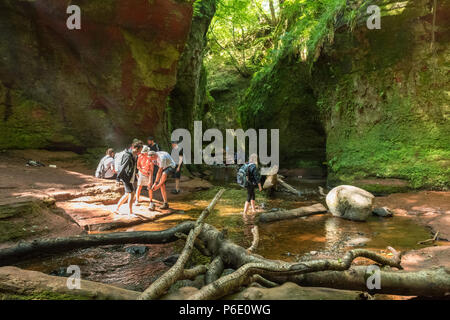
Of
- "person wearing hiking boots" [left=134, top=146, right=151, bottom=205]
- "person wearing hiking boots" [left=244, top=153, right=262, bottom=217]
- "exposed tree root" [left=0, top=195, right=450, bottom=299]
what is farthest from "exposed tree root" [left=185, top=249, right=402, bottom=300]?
"person wearing hiking boots" [left=134, top=146, right=151, bottom=205]

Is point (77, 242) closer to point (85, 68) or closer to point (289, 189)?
point (289, 189)

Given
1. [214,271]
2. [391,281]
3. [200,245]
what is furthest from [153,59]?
[391,281]

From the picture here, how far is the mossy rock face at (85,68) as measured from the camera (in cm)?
1034

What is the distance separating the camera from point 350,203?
21.7 feet

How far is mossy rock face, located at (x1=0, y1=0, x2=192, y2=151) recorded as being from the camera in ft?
33.9

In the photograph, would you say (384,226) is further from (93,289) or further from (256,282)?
(93,289)

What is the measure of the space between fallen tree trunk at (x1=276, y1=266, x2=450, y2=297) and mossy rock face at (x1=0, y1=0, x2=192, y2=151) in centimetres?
1169

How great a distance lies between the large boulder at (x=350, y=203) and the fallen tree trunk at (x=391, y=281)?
405 centimetres

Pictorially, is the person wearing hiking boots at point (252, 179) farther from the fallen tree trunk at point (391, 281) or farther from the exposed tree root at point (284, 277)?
the fallen tree trunk at point (391, 281)

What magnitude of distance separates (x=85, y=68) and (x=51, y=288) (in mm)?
12065

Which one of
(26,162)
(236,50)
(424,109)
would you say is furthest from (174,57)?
(236,50)

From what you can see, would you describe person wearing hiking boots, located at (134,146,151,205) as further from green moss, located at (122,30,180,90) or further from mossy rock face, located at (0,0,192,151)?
green moss, located at (122,30,180,90)

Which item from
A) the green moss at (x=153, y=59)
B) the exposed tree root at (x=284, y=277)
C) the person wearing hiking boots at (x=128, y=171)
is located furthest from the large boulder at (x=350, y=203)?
the green moss at (x=153, y=59)
